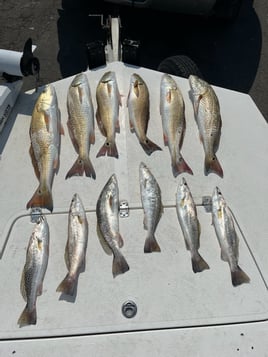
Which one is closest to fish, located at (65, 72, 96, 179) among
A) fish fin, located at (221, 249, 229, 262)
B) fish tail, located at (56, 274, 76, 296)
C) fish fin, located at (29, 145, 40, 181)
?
fish fin, located at (29, 145, 40, 181)

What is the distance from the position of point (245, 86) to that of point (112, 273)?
3220 mm

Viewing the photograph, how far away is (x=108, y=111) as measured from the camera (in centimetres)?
277

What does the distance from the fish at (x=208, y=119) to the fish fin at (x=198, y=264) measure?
69 centimetres

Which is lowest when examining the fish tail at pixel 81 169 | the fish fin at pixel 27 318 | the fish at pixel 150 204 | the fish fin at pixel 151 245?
the fish fin at pixel 27 318

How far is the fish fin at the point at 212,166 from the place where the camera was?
2.61 meters

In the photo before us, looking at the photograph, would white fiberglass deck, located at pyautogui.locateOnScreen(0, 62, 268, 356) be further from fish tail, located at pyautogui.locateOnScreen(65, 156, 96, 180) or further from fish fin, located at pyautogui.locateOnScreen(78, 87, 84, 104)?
fish fin, located at pyautogui.locateOnScreen(78, 87, 84, 104)

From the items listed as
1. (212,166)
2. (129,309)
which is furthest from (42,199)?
(212,166)

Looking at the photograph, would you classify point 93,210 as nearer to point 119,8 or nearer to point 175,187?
point 175,187

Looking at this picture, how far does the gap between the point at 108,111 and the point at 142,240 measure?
1.09m

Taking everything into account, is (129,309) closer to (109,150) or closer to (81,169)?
(81,169)

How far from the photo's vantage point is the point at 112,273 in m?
2.15

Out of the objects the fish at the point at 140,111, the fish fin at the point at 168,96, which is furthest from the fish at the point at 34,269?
the fish fin at the point at 168,96

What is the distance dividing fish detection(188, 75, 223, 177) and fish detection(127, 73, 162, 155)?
0.38m

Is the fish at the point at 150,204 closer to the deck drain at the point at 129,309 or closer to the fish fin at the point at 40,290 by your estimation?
the deck drain at the point at 129,309
